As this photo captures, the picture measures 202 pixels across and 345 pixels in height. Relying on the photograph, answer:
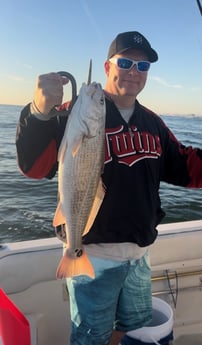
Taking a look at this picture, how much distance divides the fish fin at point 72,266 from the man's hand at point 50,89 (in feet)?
2.22

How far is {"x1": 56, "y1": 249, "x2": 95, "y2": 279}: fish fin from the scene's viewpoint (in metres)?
1.74

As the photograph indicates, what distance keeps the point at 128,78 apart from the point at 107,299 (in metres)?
1.11

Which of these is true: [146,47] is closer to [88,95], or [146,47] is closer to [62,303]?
[88,95]

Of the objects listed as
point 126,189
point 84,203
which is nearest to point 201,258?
point 126,189

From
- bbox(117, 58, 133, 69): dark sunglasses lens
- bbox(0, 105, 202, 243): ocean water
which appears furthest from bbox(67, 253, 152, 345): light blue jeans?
bbox(0, 105, 202, 243): ocean water

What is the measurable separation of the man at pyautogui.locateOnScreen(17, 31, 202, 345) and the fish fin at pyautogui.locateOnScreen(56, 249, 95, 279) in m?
0.16

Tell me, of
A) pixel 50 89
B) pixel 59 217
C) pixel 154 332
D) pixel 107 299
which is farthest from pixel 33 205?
pixel 50 89

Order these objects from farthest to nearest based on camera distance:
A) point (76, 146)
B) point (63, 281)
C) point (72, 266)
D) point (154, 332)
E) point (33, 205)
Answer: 1. point (33, 205)
2. point (63, 281)
3. point (154, 332)
4. point (72, 266)
5. point (76, 146)

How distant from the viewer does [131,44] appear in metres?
1.97

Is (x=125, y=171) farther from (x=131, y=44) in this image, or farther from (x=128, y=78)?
(x=131, y=44)

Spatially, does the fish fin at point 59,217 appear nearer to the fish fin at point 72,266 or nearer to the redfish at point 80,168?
the redfish at point 80,168

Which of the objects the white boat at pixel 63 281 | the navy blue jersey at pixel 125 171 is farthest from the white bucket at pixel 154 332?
the navy blue jersey at pixel 125 171

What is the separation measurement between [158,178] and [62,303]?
3.83ft

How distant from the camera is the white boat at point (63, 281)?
8.17 feet
